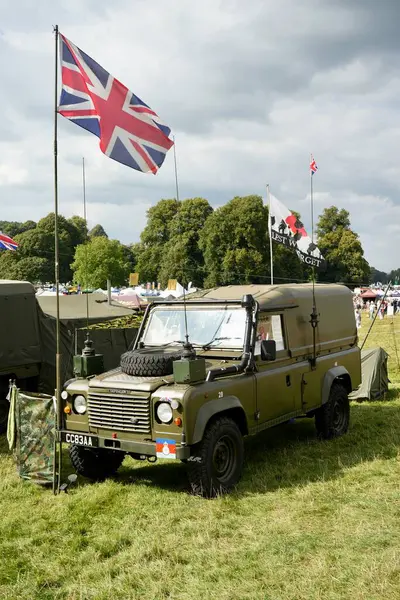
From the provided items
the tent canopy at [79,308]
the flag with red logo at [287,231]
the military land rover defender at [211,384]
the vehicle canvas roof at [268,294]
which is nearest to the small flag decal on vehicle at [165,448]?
the military land rover defender at [211,384]

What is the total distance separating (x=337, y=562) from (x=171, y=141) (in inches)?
217

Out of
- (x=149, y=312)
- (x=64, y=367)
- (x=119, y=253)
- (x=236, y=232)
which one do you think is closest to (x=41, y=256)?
(x=119, y=253)

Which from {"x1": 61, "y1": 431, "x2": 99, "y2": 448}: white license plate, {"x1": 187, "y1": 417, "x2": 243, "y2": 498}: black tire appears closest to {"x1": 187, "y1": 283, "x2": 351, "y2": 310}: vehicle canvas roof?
{"x1": 187, "y1": 417, "x2": 243, "y2": 498}: black tire

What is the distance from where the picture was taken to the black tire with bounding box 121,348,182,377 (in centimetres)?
662

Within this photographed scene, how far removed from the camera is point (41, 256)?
235ft

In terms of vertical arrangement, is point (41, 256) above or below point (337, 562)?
above

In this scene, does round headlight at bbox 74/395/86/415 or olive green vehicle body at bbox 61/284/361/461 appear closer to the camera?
olive green vehicle body at bbox 61/284/361/461

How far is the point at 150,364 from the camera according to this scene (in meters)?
6.65

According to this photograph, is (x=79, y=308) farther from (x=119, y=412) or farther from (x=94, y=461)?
(x=119, y=412)

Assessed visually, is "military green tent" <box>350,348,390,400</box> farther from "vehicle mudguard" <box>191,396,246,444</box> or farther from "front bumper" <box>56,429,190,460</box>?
"front bumper" <box>56,429,190,460</box>

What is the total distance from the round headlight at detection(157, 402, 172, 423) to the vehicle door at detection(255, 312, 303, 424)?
1.45 meters

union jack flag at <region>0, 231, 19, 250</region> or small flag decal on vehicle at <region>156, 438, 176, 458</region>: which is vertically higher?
union jack flag at <region>0, 231, 19, 250</region>

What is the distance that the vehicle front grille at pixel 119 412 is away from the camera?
619 centimetres

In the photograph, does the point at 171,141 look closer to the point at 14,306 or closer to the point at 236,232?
the point at 14,306
